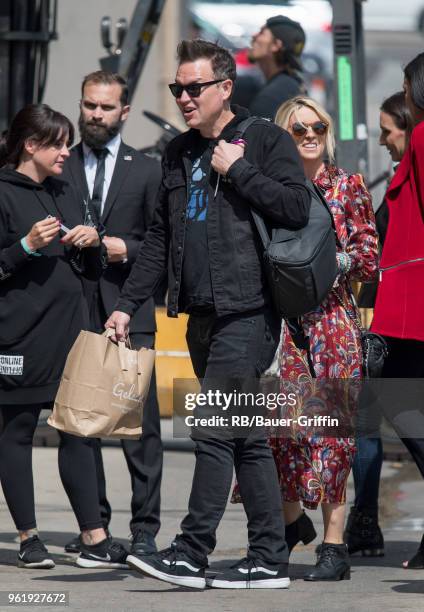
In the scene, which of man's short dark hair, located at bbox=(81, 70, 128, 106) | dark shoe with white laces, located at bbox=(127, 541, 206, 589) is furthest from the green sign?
dark shoe with white laces, located at bbox=(127, 541, 206, 589)

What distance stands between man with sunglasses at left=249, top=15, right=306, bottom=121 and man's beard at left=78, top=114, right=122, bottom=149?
7.89ft

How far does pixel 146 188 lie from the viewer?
622 cm

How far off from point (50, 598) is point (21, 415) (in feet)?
3.14

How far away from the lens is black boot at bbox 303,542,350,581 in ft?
18.0

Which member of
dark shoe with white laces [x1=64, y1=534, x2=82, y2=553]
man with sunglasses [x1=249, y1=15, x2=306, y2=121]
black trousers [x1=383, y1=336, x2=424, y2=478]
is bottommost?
dark shoe with white laces [x1=64, y1=534, x2=82, y2=553]

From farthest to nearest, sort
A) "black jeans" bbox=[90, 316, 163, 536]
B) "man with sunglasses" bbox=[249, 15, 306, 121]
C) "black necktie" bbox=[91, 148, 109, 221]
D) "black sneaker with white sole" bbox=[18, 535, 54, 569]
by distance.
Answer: "man with sunglasses" bbox=[249, 15, 306, 121] → "black necktie" bbox=[91, 148, 109, 221] → "black jeans" bbox=[90, 316, 163, 536] → "black sneaker with white sole" bbox=[18, 535, 54, 569]

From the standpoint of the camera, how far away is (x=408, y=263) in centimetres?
539

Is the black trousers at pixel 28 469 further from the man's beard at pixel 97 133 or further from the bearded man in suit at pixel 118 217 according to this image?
the man's beard at pixel 97 133

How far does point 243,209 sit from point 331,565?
1.40 m

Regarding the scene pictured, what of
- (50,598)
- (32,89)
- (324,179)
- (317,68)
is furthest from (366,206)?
(317,68)

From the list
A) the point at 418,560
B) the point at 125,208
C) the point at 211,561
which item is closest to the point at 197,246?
the point at 125,208

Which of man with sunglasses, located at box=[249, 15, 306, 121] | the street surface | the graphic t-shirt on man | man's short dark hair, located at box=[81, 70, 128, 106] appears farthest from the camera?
man with sunglasses, located at box=[249, 15, 306, 121]

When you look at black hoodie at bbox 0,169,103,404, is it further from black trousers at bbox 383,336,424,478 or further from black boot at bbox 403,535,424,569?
black boot at bbox 403,535,424,569

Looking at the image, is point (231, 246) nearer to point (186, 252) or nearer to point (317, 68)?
point (186, 252)
